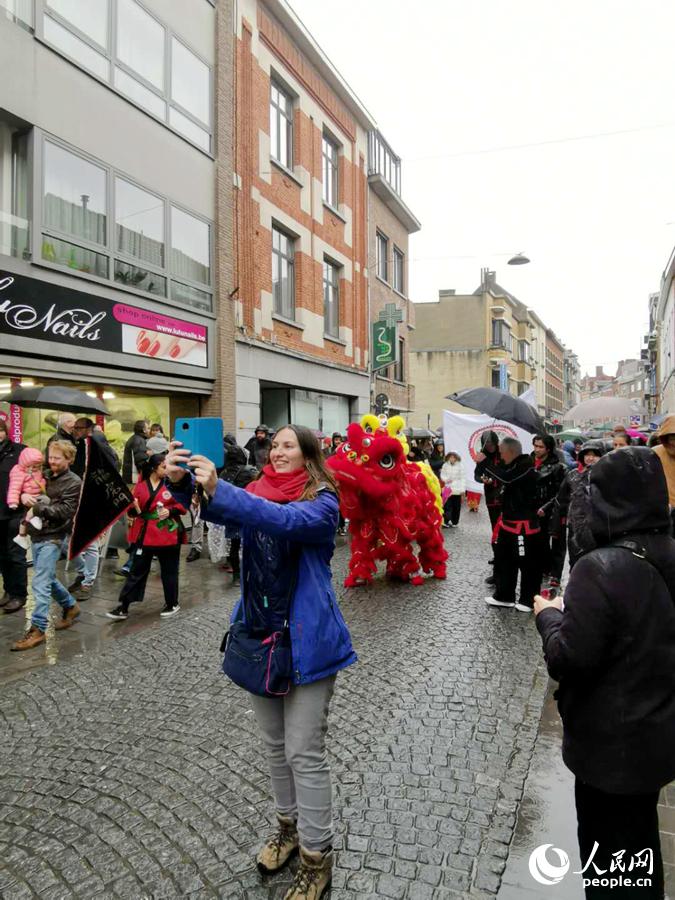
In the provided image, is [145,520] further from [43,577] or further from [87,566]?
[87,566]

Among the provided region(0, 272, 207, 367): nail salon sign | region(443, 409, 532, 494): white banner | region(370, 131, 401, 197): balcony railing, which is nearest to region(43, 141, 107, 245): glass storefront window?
region(0, 272, 207, 367): nail salon sign

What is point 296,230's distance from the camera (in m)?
16.4

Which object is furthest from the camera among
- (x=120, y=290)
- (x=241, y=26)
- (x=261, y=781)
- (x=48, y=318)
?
(x=241, y=26)

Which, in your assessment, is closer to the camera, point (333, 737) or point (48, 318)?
point (333, 737)

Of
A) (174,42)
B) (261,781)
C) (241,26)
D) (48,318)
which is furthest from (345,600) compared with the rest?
(241,26)

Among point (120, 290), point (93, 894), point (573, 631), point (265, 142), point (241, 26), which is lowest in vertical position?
point (93, 894)

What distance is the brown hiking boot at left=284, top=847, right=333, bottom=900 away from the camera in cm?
233

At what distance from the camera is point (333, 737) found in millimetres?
3682

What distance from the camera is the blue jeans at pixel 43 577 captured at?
214 inches

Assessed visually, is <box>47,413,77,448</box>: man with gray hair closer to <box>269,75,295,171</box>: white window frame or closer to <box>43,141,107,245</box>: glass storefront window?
<box>43,141,107,245</box>: glass storefront window

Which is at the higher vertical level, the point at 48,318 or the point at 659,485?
the point at 48,318

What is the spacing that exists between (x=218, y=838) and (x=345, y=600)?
4.23 meters

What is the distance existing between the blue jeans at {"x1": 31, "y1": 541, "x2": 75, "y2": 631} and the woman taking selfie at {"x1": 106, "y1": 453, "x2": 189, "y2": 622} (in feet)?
2.55

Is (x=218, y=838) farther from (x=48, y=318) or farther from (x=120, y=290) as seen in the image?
(x=120, y=290)
